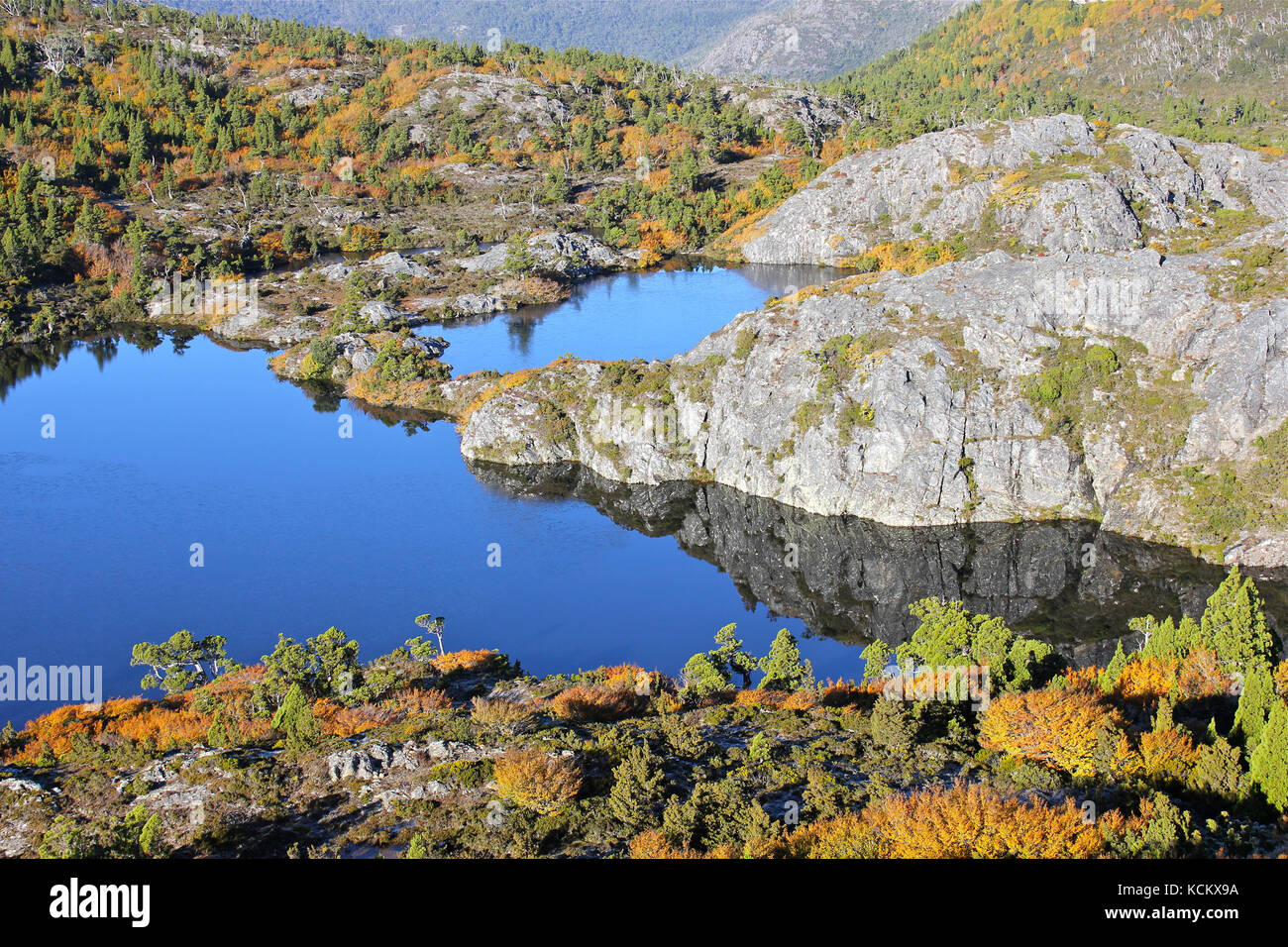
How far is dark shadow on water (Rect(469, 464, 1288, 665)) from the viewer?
6231cm

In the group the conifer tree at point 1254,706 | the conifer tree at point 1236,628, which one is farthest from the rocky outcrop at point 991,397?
the conifer tree at point 1254,706

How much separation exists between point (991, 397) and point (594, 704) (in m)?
48.1

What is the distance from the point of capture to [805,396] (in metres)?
78.8

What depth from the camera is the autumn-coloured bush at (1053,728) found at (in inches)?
1344

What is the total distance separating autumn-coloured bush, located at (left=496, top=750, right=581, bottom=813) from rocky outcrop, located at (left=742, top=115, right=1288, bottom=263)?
119 meters

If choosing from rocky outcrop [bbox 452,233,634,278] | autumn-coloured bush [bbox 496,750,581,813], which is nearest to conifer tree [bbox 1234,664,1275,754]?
autumn-coloured bush [bbox 496,750,581,813]

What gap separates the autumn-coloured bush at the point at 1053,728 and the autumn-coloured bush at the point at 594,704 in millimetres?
15820

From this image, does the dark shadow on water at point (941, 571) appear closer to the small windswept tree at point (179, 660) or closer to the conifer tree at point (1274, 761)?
the conifer tree at point (1274, 761)

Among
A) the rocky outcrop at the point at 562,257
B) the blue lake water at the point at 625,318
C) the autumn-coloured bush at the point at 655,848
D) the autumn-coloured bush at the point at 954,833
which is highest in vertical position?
the rocky outcrop at the point at 562,257

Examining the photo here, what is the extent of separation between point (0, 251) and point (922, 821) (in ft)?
537

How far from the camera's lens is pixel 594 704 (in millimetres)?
42125

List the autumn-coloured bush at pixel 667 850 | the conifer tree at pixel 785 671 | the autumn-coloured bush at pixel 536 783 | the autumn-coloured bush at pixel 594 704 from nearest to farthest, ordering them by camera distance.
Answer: the autumn-coloured bush at pixel 667 850
the autumn-coloured bush at pixel 536 783
the autumn-coloured bush at pixel 594 704
the conifer tree at pixel 785 671
